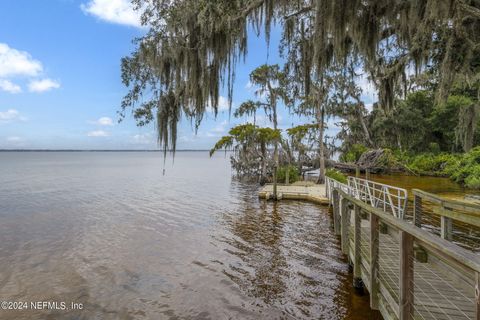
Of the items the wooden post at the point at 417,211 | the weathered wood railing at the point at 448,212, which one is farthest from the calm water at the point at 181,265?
the weathered wood railing at the point at 448,212

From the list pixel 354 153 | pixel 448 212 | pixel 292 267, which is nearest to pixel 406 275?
pixel 448 212

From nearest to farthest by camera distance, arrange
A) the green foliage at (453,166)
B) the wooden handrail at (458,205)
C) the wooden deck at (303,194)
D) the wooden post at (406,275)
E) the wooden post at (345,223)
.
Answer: the wooden post at (406,275) < the wooden handrail at (458,205) < the wooden post at (345,223) < the wooden deck at (303,194) < the green foliage at (453,166)

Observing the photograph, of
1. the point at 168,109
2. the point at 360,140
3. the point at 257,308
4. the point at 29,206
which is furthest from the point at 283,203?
the point at 360,140

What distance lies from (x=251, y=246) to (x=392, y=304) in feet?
22.0

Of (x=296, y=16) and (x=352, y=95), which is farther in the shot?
(x=352, y=95)

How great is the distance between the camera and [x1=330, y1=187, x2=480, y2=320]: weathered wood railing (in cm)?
197

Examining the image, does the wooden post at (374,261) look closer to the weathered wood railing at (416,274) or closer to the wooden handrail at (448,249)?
the weathered wood railing at (416,274)

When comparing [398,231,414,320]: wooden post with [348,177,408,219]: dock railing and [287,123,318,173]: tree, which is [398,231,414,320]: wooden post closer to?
[348,177,408,219]: dock railing

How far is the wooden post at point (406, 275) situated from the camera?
2.84 meters

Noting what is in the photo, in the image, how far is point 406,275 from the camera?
9.37 feet

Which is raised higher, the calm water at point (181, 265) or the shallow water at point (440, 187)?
the shallow water at point (440, 187)

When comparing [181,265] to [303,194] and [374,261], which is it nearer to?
[374,261]

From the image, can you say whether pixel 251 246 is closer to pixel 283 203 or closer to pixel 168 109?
pixel 168 109

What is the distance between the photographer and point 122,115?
9.44 m
